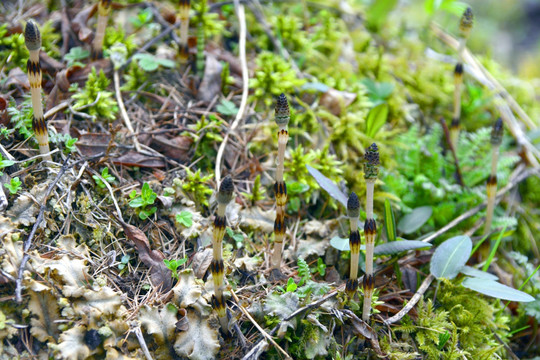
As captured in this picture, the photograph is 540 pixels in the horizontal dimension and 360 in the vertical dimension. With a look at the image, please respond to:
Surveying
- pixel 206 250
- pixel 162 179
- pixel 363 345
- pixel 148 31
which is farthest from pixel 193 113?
pixel 363 345

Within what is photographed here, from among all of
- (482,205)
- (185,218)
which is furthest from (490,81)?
(185,218)

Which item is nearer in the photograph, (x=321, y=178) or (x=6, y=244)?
(x=6, y=244)

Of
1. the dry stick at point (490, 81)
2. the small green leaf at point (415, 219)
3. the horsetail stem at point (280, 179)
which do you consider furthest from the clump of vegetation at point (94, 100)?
the dry stick at point (490, 81)

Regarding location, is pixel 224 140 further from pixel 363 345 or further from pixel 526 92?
pixel 526 92

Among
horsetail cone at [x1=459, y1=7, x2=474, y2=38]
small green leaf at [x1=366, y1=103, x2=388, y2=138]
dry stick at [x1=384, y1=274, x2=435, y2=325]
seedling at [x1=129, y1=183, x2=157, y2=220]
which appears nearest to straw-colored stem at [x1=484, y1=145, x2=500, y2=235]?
dry stick at [x1=384, y1=274, x2=435, y2=325]

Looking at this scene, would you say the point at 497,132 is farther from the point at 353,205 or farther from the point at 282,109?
the point at 282,109

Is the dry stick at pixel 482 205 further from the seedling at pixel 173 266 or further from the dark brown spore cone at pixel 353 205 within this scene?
the seedling at pixel 173 266
